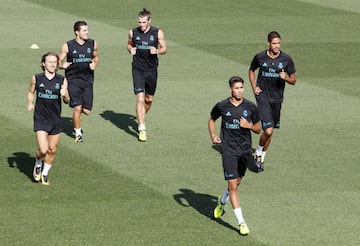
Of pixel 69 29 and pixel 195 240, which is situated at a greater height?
pixel 69 29

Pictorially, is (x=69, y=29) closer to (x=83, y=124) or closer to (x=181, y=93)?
(x=181, y=93)

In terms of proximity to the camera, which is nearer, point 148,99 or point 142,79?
point 142,79

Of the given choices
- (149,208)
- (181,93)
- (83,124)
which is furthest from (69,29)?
(149,208)

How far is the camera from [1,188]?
60.7ft

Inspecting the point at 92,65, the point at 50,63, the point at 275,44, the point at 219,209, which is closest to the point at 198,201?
the point at 219,209

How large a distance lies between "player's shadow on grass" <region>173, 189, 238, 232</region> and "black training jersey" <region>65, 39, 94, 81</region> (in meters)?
4.46

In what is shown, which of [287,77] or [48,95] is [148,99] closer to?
[287,77]

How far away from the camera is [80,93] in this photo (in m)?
22.2

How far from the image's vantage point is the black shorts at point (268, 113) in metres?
20.5

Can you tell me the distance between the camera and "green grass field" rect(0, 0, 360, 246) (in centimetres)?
1672

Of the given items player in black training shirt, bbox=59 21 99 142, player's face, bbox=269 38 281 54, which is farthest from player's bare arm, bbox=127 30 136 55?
player's face, bbox=269 38 281 54

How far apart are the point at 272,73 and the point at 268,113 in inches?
29.5

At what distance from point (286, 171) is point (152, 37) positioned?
4.47m

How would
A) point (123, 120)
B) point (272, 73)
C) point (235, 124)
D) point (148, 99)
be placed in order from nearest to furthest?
point (235, 124) < point (272, 73) < point (148, 99) < point (123, 120)
